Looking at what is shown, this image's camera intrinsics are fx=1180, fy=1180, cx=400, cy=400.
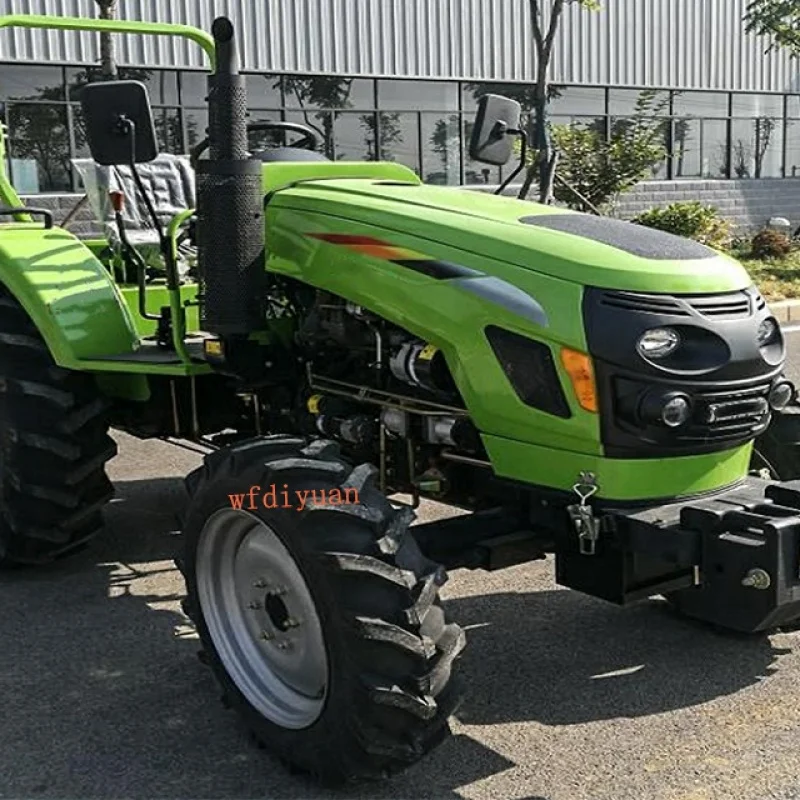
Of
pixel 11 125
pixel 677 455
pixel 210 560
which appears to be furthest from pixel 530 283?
pixel 11 125

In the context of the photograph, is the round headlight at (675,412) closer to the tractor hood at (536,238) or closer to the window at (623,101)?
the tractor hood at (536,238)

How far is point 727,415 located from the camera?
11.2 ft

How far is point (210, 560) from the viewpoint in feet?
12.2

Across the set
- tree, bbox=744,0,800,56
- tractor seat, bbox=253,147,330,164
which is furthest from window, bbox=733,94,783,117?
tractor seat, bbox=253,147,330,164

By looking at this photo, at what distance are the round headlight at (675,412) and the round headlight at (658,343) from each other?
0.14 metres

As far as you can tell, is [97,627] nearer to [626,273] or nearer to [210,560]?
[210,560]

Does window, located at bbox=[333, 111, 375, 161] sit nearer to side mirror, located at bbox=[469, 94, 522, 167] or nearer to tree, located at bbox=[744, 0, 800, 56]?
tree, located at bbox=[744, 0, 800, 56]

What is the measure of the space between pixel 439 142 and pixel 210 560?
14981 mm

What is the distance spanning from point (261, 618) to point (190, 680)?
56 centimetres

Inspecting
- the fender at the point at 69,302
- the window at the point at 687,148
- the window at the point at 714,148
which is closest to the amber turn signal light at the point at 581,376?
the fender at the point at 69,302

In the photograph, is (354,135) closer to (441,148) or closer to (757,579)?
(441,148)

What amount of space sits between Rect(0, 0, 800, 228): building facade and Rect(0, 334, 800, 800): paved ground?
10.5m

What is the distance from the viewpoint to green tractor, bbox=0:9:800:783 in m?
3.17

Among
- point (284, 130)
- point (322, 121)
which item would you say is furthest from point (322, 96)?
point (284, 130)
